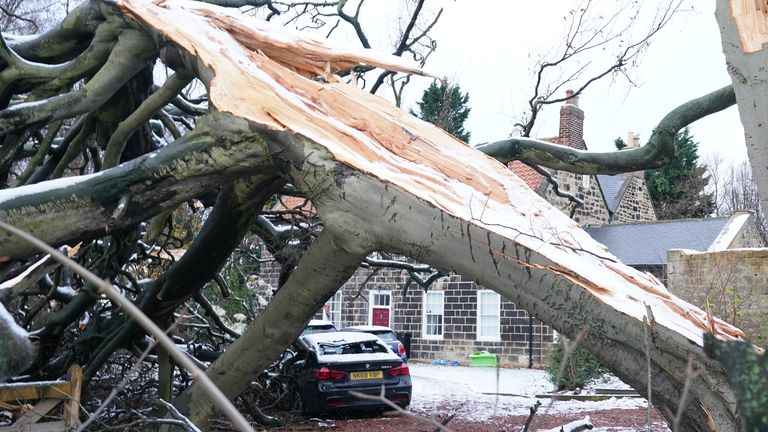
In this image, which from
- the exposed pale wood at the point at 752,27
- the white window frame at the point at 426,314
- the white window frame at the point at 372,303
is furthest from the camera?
the white window frame at the point at 372,303

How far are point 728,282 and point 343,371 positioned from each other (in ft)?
20.6

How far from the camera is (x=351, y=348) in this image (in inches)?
463

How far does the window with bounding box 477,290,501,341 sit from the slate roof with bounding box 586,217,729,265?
349cm

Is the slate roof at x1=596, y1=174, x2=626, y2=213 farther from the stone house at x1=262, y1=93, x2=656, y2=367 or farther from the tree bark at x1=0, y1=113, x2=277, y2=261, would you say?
the tree bark at x1=0, y1=113, x2=277, y2=261

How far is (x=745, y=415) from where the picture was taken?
1.16 meters

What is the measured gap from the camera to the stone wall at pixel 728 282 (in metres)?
11.7

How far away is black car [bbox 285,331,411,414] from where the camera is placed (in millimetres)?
10883

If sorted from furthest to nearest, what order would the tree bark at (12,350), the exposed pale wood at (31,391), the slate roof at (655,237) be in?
1. the slate roof at (655,237)
2. the exposed pale wood at (31,391)
3. the tree bark at (12,350)

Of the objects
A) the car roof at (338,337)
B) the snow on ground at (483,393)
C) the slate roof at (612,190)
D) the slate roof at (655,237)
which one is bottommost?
the snow on ground at (483,393)

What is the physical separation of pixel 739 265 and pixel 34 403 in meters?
11.9

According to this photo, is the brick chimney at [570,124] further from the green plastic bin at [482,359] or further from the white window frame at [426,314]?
the green plastic bin at [482,359]

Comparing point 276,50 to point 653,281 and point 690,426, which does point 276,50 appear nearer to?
point 653,281

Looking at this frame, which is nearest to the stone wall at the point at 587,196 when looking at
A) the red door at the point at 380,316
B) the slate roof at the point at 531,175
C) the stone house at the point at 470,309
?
the stone house at the point at 470,309

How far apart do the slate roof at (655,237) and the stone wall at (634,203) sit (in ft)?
13.3
